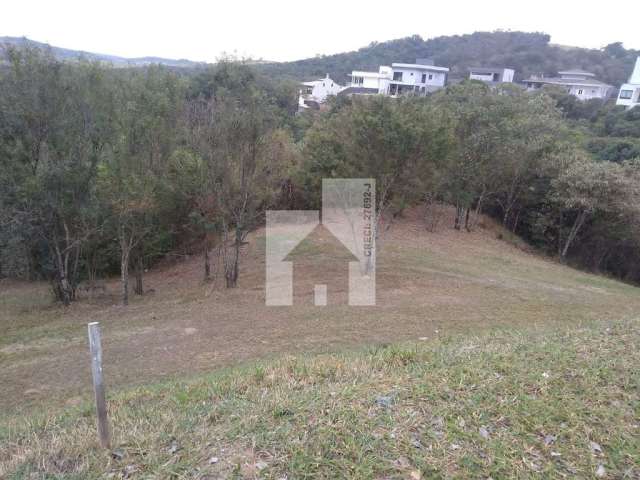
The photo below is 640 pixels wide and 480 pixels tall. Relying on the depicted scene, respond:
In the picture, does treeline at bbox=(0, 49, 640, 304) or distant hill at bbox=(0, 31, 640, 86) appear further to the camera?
distant hill at bbox=(0, 31, 640, 86)

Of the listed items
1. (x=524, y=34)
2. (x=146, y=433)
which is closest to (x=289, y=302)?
(x=146, y=433)

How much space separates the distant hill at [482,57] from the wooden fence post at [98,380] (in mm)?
68055

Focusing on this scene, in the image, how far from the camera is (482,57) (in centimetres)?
7756

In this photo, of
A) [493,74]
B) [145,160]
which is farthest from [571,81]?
[145,160]

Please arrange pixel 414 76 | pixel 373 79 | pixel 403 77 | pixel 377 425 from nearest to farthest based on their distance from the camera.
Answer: pixel 377 425
pixel 373 79
pixel 414 76
pixel 403 77

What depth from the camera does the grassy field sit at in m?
3.09

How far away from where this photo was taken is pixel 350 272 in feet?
38.7

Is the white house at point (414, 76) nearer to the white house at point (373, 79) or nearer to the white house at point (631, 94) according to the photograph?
the white house at point (373, 79)

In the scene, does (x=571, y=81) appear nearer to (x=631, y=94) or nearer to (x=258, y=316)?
(x=631, y=94)

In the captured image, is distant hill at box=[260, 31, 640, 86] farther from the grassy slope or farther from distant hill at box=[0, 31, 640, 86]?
the grassy slope

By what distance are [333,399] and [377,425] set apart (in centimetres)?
52

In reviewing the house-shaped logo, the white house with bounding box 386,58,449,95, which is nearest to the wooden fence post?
the house-shaped logo

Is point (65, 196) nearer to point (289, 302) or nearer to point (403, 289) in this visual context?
point (289, 302)

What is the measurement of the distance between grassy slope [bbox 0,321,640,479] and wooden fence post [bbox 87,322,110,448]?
0.13 meters
